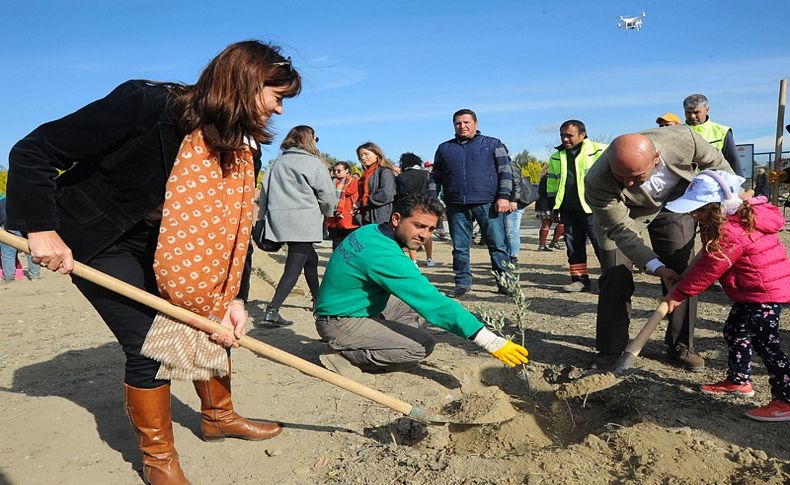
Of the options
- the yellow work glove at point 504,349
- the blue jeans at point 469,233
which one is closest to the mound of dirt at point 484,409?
the yellow work glove at point 504,349

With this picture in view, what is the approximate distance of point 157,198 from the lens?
2.47 m

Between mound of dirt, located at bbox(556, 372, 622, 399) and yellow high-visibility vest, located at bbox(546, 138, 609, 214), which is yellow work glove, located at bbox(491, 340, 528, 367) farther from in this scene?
yellow high-visibility vest, located at bbox(546, 138, 609, 214)

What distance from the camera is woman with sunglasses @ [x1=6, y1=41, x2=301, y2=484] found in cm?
225

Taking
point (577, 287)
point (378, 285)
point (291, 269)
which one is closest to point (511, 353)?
point (378, 285)

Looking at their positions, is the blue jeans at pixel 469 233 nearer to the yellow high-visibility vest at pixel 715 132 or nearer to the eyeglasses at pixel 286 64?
the yellow high-visibility vest at pixel 715 132

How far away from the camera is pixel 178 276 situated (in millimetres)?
2479

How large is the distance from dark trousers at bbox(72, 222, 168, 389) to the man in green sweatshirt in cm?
141

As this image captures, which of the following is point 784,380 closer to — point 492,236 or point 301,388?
point 301,388

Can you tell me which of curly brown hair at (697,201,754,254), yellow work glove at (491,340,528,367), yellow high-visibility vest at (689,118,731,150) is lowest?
yellow work glove at (491,340,528,367)

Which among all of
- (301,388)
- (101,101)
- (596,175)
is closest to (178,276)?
(101,101)

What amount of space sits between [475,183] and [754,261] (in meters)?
3.70

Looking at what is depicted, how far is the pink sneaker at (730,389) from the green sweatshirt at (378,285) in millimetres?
1598

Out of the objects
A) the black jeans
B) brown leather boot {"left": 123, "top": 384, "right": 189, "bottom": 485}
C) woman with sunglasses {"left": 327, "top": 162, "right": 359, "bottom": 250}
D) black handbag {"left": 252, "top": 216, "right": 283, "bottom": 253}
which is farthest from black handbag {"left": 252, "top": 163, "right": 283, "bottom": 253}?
brown leather boot {"left": 123, "top": 384, "right": 189, "bottom": 485}

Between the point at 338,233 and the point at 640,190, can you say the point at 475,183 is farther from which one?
the point at 640,190
